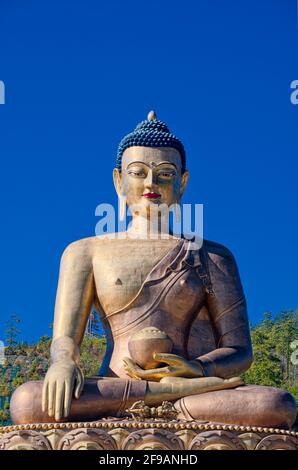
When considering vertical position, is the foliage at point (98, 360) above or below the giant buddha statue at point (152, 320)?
above

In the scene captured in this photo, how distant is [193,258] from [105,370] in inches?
51.6

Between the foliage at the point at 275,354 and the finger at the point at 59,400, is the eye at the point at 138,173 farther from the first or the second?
the foliage at the point at 275,354

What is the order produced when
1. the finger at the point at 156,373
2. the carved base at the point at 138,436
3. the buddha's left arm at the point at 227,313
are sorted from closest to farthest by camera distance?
the carved base at the point at 138,436 < the finger at the point at 156,373 < the buddha's left arm at the point at 227,313

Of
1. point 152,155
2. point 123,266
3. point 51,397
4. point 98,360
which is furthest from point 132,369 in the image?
point 98,360

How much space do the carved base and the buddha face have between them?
2.56 m

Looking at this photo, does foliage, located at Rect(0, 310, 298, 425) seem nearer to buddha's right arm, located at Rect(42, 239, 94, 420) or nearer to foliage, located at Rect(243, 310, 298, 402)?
foliage, located at Rect(243, 310, 298, 402)

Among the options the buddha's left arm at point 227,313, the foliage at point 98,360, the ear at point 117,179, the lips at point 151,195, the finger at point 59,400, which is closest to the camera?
the finger at point 59,400

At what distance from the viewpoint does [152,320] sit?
348 inches

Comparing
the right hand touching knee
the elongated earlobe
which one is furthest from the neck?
the right hand touching knee

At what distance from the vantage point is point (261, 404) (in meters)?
7.85

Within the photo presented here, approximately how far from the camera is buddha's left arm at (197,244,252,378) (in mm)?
8758

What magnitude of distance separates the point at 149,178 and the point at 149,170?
8 centimetres

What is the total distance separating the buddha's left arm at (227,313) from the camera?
876 cm

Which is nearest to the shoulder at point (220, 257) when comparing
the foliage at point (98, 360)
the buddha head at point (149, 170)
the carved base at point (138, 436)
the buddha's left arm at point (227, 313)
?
the buddha's left arm at point (227, 313)
